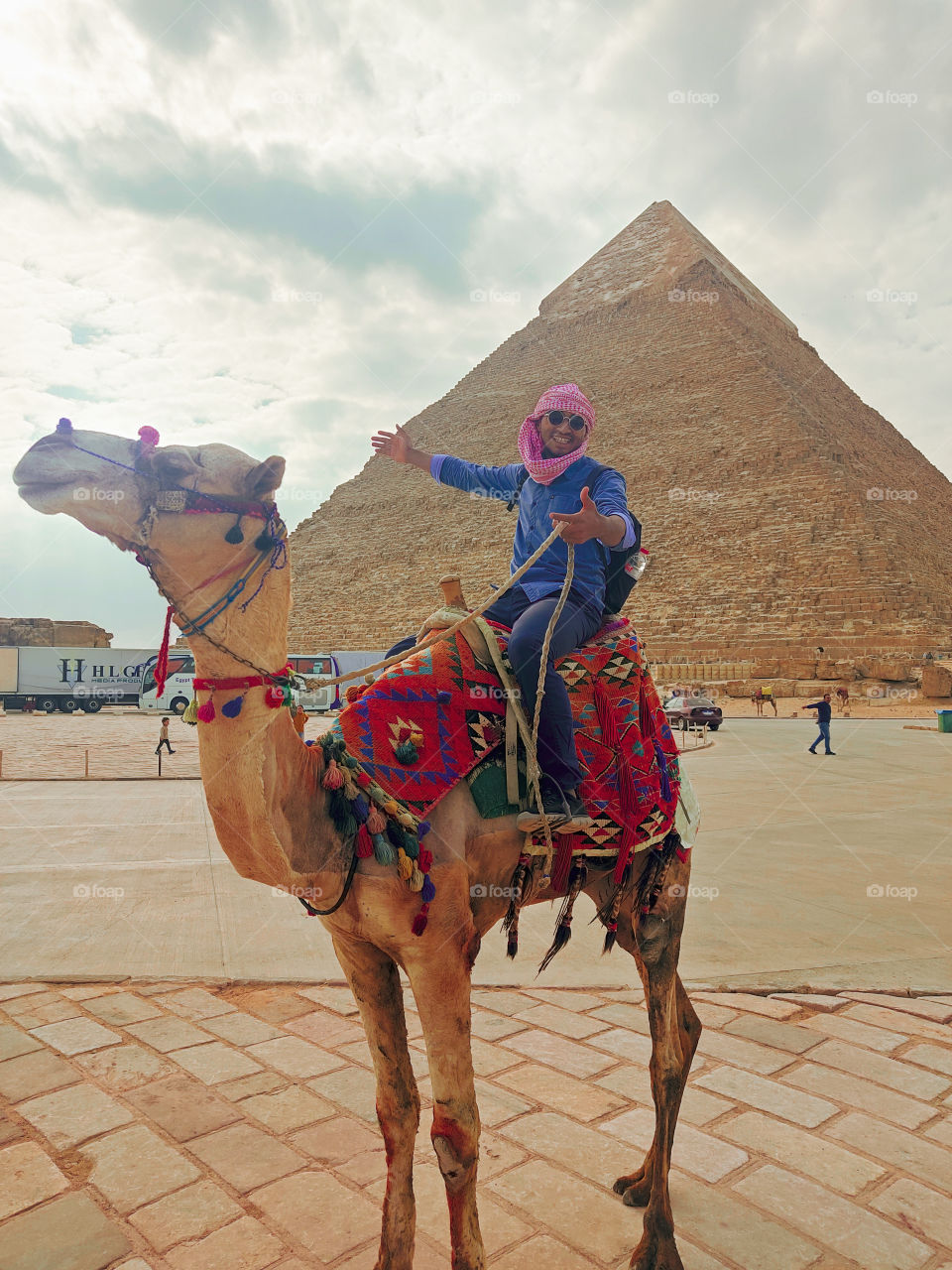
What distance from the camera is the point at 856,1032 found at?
345cm

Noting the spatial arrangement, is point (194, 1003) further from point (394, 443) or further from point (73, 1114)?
point (394, 443)

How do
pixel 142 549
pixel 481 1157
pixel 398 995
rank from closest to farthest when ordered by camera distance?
pixel 142 549
pixel 398 995
pixel 481 1157

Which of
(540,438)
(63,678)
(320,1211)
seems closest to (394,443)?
(540,438)

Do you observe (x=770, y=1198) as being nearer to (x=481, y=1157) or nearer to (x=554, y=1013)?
(x=481, y=1157)

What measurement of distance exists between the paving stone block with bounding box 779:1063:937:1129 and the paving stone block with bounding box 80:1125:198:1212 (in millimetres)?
2075

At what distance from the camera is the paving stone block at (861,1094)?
2762 millimetres

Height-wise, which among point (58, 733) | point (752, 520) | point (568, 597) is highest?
point (752, 520)

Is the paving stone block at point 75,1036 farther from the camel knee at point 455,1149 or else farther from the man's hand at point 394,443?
the man's hand at point 394,443

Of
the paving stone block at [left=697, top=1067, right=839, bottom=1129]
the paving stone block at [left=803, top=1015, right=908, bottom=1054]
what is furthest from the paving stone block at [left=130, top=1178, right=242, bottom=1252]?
the paving stone block at [left=803, top=1015, right=908, bottom=1054]

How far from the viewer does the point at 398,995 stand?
82.8 inches

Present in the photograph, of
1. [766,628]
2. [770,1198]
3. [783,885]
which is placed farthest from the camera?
[766,628]

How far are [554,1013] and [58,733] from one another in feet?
64.3

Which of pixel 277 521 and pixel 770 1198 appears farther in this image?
pixel 770 1198

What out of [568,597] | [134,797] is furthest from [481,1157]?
[134,797]
